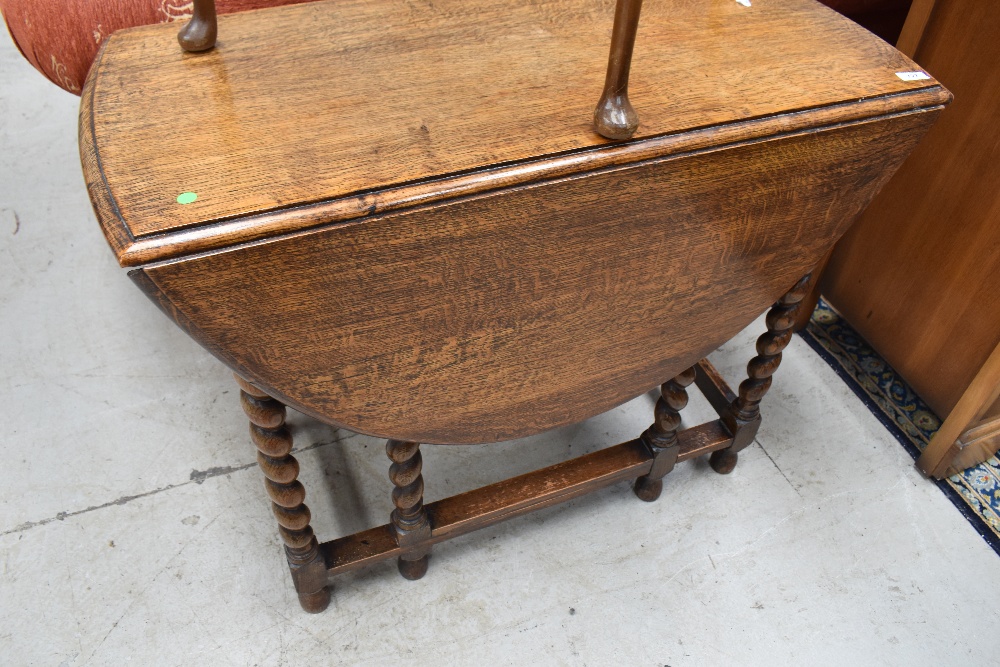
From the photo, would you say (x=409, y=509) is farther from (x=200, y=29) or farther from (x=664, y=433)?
(x=200, y=29)

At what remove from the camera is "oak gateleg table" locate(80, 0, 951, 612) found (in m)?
0.86

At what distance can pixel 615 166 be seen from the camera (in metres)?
0.93

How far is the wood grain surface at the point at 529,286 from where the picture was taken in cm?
87

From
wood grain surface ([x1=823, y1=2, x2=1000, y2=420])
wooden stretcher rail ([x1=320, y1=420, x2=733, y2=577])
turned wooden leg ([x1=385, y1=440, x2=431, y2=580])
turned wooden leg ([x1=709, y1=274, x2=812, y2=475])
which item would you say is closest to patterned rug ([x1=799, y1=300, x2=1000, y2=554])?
wood grain surface ([x1=823, y1=2, x2=1000, y2=420])

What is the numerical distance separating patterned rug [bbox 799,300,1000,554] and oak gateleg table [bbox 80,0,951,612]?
557mm

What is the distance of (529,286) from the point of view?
39.2 inches

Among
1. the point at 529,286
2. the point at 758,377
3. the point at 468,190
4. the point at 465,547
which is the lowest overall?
the point at 465,547

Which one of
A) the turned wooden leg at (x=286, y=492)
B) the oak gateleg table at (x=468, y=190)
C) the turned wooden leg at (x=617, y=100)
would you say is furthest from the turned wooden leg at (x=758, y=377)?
the turned wooden leg at (x=286, y=492)

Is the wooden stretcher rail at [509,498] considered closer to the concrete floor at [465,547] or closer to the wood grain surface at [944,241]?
the concrete floor at [465,547]

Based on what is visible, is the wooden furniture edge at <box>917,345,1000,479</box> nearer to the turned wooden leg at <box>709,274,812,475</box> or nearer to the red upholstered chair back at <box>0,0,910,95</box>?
the turned wooden leg at <box>709,274,812,475</box>

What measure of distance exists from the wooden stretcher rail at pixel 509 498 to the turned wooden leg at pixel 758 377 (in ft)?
0.23

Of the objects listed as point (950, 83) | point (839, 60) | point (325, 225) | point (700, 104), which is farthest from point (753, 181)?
point (950, 83)

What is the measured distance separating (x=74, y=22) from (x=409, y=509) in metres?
1.02

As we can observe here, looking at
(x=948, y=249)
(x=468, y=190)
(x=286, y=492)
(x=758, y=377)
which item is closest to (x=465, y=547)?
(x=286, y=492)
